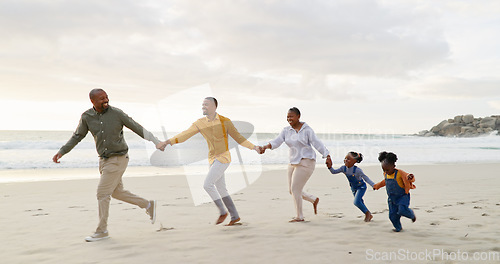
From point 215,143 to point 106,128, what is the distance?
63.9 inches

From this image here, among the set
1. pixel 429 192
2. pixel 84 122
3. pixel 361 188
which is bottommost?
pixel 429 192

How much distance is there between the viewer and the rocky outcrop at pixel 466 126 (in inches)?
2453

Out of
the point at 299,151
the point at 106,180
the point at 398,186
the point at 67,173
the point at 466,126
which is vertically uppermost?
the point at 466,126

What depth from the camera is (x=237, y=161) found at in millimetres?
20922

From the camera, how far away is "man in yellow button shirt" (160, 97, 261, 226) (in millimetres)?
5906

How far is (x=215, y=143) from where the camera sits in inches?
235

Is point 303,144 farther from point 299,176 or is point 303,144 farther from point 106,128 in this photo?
point 106,128

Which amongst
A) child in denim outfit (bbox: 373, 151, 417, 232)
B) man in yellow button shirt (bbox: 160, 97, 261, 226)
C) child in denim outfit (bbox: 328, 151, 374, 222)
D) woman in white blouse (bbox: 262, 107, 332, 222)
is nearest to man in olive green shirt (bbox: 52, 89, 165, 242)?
man in yellow button shirt (bbox: 160, 97, 261, 226)

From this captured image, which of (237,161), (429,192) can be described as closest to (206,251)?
(429,192)

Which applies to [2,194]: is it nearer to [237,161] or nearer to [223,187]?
[223,187]

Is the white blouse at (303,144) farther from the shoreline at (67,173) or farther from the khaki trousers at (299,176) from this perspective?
the shoreline at (67,173)

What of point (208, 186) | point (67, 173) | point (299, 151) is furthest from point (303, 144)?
point (67, 173)

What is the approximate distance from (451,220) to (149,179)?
9.55 meters

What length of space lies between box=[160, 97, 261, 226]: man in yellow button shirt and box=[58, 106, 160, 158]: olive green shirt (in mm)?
759
